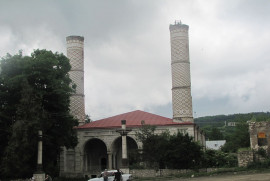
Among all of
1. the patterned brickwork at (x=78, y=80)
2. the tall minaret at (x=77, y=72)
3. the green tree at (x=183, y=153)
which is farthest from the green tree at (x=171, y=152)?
the patterned brickwork at (x=78, y=80)

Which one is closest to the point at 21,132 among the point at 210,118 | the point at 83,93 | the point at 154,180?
the point at 154,180

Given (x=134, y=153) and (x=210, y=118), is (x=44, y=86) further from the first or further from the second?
(x=210, y=118)

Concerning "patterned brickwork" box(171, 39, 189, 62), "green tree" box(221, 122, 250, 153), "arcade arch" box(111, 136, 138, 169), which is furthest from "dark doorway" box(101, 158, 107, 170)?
"green tree" box(221, 122, 250, 153)

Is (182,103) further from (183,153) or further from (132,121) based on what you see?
(183,153)

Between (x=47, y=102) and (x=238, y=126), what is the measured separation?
84.5ft

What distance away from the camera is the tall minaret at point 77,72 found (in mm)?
36250

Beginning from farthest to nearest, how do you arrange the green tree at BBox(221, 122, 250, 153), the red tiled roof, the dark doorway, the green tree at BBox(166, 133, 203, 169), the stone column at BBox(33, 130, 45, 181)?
the green tree at BBox(221, 122, 250, 153) < the dark doorway < the red tiled roof < the green tree at BBox(166, 133, 203, 169) < the stone column at BBox(33, 130, 45, 181)

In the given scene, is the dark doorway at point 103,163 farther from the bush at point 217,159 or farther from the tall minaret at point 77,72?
the bush at point 217,159

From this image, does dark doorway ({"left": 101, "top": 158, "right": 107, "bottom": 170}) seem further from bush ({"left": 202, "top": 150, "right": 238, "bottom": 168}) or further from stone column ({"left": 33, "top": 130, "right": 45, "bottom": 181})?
stone column ({"left": 33, "top": 130, "right": 45, "bottom": 181})

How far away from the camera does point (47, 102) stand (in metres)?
28.0

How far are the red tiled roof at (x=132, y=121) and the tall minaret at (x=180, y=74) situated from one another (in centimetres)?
116

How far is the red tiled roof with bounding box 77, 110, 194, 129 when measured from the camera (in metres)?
34.3

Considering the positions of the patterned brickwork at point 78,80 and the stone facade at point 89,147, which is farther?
the patterned brickwork at point 78,80

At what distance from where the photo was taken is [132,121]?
35406 mm
